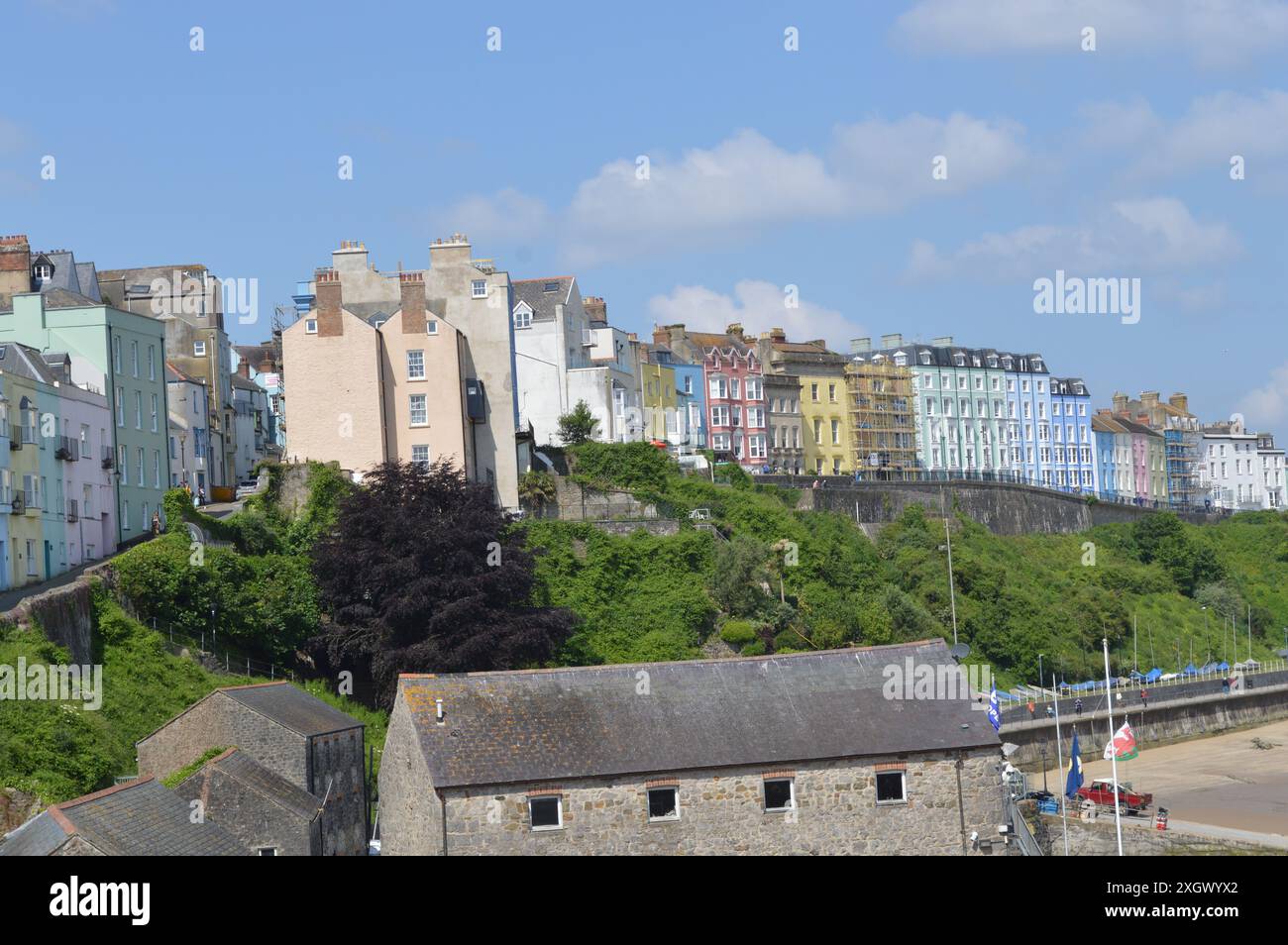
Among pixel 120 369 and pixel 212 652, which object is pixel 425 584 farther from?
pixel 120 369

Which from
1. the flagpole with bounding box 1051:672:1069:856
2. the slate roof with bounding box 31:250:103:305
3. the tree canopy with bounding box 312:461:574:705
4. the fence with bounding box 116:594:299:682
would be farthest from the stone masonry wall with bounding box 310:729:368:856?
the slate roof with bounding box 31:250:103:305

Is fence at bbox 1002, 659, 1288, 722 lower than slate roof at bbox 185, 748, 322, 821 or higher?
lower

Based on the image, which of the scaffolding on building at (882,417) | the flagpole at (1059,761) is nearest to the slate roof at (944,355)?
the scaffolding on building at (882,417)

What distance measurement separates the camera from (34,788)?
29.2 m

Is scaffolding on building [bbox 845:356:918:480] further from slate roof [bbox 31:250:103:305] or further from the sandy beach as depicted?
slate roof [bbox 31:250:103:305]

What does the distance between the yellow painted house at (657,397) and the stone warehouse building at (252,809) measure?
179 ft

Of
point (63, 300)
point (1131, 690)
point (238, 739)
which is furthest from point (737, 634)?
point (238, 739)

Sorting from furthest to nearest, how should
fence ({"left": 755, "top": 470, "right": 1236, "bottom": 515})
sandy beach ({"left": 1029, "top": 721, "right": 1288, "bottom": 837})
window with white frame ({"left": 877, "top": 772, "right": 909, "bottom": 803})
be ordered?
fence ({"left": 755, "top": 470, "right": 1236, "bottom": 515}) < sandy beach ({"left": 1029, "top": 721, "right": 1288, "bottom": 837}) < window with white frame ({"left": 877, "top": 772, "right": 909, "bottom": 803})

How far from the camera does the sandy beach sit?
4691cm

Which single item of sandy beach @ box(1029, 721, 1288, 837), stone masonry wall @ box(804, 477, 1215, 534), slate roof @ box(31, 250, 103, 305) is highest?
slate roof @ box(31, 250, 103, 305)

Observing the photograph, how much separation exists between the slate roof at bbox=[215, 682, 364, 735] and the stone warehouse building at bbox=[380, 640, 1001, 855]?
1.56 meters
